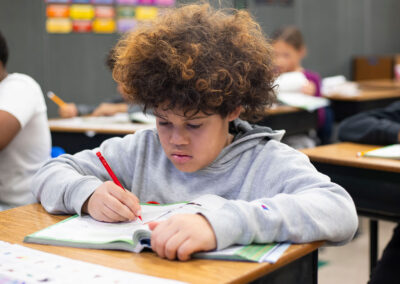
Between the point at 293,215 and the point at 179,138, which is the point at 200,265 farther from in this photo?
the point at 179,138

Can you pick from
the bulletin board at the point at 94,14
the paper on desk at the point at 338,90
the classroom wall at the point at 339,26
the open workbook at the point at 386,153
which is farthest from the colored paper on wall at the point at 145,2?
the open workbook at the point at 386,153

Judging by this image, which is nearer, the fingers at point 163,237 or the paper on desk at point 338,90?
the fingers at point 163,237

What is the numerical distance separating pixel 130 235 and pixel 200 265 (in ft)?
0.56

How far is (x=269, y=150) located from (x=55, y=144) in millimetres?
2106

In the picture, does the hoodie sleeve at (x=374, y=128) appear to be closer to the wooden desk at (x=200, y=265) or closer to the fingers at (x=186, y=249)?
the wooden desk at (x=200, y=265)

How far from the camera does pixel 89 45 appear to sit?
5.08 m

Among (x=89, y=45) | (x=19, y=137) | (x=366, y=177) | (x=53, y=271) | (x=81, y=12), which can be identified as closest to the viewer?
(x=53, y=271)

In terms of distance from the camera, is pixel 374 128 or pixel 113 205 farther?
pixel 374 128

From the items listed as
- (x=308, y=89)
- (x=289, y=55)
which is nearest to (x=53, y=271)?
(x=308, y=89)

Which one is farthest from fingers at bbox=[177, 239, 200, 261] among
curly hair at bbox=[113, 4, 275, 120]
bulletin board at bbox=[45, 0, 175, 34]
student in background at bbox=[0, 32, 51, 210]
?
bulletin board at bbox=[45, 0, 175, 34]

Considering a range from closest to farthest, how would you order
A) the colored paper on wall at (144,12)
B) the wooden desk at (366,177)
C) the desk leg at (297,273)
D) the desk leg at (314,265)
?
1. the desk leg at (297,273)
2. the desk leg at (314,265)
3. the wooden desk at (366,177)
4. the colored paper on wall at (144,12)

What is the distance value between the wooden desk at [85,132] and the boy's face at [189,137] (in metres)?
1.58

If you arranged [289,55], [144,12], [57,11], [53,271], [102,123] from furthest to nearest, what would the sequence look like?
[144,12] → [57,11] → [289,55] → [102,123] → [53,271]

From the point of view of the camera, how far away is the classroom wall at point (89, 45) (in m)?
4.38
